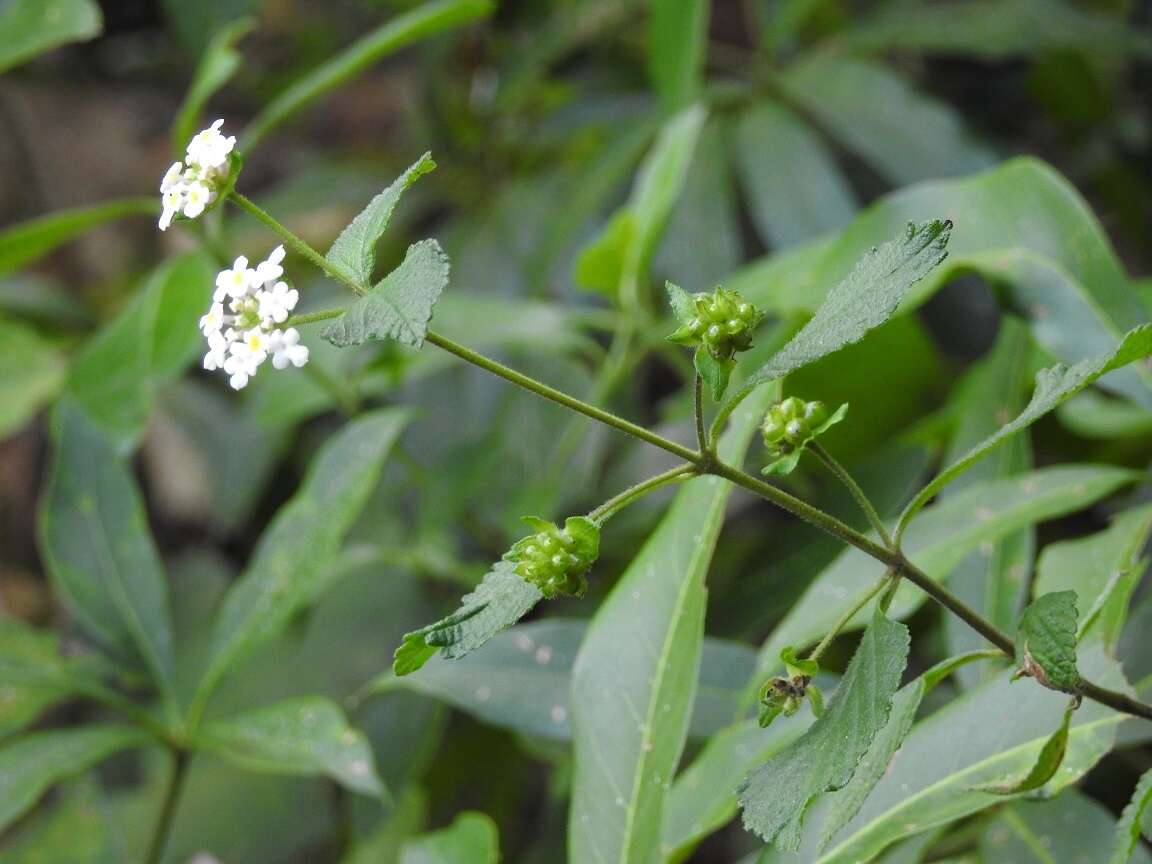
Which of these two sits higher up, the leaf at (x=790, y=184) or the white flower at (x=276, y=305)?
the leaf at (x=790, y=184)

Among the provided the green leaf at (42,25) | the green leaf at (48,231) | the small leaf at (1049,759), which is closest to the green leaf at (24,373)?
the green leaf at (48,231)

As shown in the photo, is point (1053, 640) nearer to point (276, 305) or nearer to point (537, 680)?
point (276, 305)

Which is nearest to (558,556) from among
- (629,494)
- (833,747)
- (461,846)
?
(629,494)

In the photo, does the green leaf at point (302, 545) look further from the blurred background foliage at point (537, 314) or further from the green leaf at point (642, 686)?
the green leaf at point (642, 686)

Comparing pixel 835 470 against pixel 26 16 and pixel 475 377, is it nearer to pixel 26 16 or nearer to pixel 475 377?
pixel 475 377

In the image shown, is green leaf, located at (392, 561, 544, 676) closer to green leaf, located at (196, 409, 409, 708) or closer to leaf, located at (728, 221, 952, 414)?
leaf, located at (728, 221, 952, 414)

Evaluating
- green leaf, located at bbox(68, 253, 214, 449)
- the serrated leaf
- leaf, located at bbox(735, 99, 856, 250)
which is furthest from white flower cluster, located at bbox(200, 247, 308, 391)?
leaf, located at bbox(735, 99, 856, 250)
